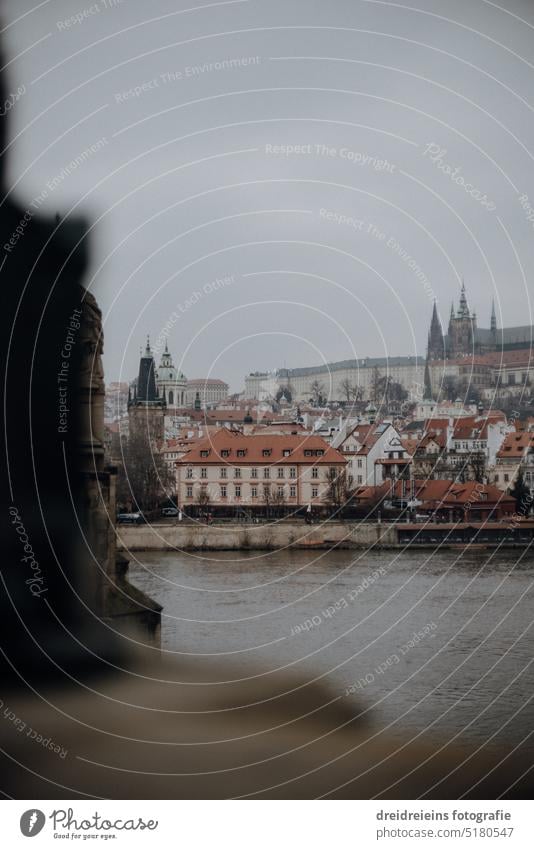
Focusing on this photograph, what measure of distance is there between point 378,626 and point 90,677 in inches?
171

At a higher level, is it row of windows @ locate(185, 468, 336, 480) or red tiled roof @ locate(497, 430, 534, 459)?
red tiled roof @ locate(497, 430, 534, 459)

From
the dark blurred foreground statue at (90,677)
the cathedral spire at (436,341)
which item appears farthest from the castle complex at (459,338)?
the dark blurred foreground statue at (90,677)

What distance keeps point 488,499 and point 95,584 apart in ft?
39.2

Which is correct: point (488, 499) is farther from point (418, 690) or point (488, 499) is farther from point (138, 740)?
point (138, 740)

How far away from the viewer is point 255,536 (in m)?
17.3

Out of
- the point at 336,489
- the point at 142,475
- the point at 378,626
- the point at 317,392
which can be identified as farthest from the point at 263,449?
the point at 378,626

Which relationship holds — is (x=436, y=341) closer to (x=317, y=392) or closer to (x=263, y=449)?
(x=317, y=392)

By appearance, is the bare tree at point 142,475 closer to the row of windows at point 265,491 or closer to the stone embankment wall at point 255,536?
the stone embankment wall at point 255,536

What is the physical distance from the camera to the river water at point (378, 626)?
24.5 feet

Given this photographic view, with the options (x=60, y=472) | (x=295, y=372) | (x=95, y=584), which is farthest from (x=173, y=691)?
(x=295, y=372)

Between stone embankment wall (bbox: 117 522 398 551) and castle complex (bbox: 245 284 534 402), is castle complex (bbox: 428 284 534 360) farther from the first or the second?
stone embankment wall (bbox: 117 522 398 551)
